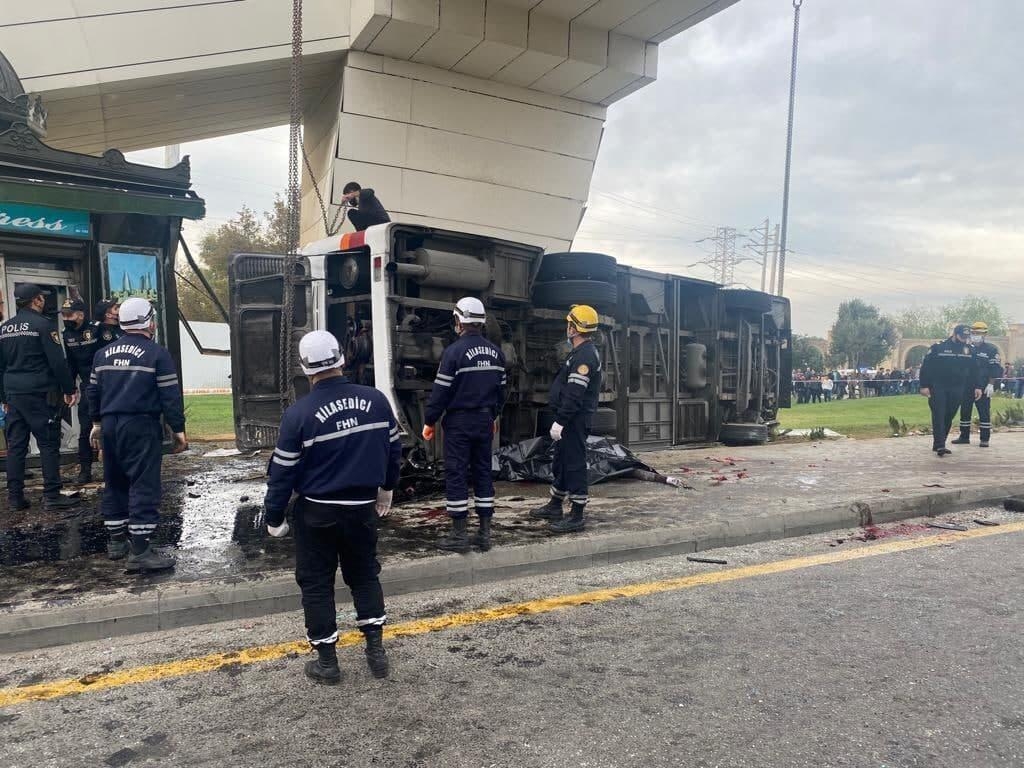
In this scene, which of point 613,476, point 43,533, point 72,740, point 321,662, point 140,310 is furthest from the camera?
point 613,476

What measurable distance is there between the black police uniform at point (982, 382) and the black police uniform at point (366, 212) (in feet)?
29.6

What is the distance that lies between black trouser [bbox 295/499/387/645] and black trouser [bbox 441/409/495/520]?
1720 millimetres

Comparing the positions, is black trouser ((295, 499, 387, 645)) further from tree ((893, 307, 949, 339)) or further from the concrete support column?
tree ((893, 307, 949, 339))

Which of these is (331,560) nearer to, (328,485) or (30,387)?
(328,485)

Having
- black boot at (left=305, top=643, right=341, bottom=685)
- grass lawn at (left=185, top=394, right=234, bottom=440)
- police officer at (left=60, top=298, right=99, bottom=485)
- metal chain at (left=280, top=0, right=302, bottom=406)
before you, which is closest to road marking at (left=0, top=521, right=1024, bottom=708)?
black boot at (left=305, top=643, right=341, bottom=685)

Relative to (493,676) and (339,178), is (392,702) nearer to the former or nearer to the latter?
(493,676)

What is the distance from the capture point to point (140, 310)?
15.9 ft

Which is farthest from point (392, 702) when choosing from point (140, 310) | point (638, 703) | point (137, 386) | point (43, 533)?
point (43, 533)

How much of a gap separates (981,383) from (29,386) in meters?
12.4

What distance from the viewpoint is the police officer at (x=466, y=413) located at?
5.20 meters

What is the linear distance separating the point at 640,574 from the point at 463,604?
1.35 meters

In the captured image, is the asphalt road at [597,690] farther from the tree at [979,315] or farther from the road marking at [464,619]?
the tree at [979,315]

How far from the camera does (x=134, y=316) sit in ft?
15.7

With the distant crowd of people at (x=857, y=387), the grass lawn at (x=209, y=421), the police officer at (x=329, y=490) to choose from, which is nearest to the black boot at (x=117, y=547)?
the police officer at (x=329, y=490)
